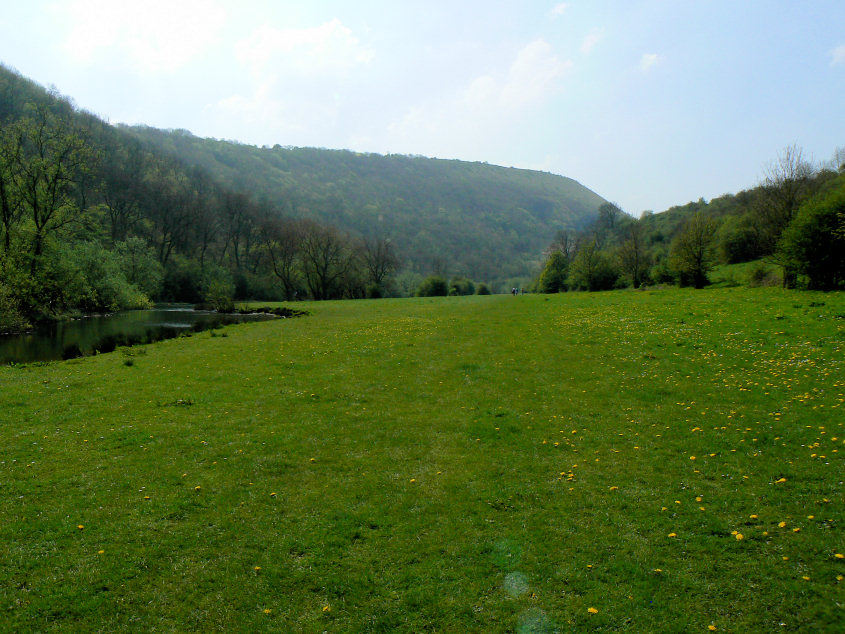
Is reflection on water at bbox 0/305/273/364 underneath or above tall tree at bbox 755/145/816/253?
underneath

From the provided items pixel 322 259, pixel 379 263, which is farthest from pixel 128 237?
pixel 379 263

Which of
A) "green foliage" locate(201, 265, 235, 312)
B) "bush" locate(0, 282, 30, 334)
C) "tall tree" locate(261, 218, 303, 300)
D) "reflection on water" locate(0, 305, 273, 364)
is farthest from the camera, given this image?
"tall tree" locate(261, 218, 303, 300)

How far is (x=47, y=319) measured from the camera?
4053cm

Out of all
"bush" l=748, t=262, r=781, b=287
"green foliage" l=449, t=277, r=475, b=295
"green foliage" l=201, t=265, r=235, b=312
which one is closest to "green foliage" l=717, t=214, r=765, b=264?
"bush" l=748, t=262, r=781, b=287

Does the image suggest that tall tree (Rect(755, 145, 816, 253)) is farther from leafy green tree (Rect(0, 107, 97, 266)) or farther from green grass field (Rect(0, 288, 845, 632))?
leafy green tree (Rect(0, 107, 97, 266))

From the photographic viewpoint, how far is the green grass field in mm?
5406

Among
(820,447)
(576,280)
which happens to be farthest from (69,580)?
(576,280)

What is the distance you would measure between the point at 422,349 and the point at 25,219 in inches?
1888

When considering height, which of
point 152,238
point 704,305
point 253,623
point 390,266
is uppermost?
point 152,238

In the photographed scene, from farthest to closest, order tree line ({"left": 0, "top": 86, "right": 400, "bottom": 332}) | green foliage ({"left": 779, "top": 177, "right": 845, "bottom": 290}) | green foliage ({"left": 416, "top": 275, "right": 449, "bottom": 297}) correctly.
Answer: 1. green foliage ({"left": 416, "top": 275, "right": 449, "bottom": 297})
2. tree line ({"left": 0, "top": 86, "right": 400, "bottom": 332})
3. green foliage ({"left": 779, "top": 177, "right": 845, "bottom": 290})

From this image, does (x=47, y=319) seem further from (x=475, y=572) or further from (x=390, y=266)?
(x=390, y=266)

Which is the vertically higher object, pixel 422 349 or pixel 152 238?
pixel 152 238

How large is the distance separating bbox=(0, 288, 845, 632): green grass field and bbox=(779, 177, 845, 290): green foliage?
57.4 ft

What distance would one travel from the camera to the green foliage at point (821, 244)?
29391 millimetres
